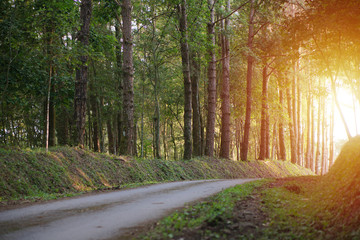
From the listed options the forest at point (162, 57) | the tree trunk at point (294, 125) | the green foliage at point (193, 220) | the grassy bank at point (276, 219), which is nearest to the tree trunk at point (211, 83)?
the forest at point (162, 57)

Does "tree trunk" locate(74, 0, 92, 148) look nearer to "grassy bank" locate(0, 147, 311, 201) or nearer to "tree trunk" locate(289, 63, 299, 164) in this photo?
"grassy bank" locate(0, 147, 311, 201)

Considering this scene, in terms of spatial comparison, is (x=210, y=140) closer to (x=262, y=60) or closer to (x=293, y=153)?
(x=262, y=60)

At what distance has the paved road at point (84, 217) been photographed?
5.66 meters

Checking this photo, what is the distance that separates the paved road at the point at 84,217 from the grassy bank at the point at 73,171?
2599 millimetres

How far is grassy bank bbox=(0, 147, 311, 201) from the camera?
11125mm

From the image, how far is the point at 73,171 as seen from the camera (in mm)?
13742

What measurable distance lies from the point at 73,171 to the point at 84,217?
716 cm

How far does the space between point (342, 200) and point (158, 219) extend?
3.43 meters

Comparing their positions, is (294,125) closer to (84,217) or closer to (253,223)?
(253,223)

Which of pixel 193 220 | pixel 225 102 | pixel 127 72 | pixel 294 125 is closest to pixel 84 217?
pixel 193 220

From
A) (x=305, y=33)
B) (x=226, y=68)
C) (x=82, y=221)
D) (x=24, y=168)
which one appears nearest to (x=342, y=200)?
(x=82, y=221)

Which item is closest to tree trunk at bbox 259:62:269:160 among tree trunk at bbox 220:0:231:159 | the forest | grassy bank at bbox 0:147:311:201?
the forest

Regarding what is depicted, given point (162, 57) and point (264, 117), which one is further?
point (264, 117)

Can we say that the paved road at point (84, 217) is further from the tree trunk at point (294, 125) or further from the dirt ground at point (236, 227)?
the tree trunk at point (294, 125)
